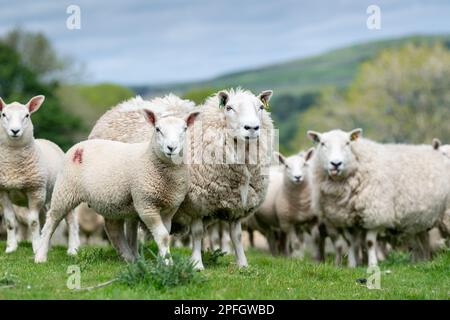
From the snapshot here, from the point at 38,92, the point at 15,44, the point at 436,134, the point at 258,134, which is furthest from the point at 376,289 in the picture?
the point at 15,44

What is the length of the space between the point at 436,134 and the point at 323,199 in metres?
29.1

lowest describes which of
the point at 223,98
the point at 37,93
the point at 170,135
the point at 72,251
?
the point at 72,251

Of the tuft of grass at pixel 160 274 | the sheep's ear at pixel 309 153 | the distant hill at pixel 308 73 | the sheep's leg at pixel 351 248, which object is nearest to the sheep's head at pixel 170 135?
the tuft of grass at pixel 160 274

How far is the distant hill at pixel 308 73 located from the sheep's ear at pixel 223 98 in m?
89.2

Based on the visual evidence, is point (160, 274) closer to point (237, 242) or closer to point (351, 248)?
point (237, 242)

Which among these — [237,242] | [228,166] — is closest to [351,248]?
[237,242]

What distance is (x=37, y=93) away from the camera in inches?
1734

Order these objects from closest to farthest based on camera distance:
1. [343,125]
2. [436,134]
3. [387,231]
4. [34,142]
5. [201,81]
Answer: [34,142] < [387,231] < [436,134] < [343,125] < [201,81]

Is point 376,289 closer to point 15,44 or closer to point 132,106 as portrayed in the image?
point 132,106

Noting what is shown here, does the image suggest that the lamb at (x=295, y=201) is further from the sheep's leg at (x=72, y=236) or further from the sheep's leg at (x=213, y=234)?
the sheep's leg at (x=72, y=236)

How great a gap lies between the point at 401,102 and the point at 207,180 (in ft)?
111

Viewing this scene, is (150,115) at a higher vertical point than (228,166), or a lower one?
higher

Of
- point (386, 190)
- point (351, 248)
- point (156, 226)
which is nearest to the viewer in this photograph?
point (156, 226)

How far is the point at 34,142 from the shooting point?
11.5 m
